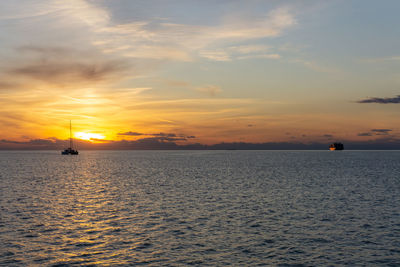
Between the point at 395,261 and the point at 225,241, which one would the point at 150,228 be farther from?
the point at 395,261

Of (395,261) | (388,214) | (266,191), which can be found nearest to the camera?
(395,261)

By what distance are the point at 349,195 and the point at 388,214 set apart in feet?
56.4

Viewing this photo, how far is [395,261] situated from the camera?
23609mm

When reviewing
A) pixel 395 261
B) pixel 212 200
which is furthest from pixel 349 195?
pixel 395 261

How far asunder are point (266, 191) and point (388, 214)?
23721 mm

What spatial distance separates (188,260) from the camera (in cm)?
2383

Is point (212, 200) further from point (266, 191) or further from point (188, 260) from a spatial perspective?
point (188, 260)


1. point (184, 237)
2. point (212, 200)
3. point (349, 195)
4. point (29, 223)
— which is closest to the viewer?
point (184, 237)

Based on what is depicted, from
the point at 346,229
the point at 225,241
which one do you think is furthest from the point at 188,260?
the point at 346,229

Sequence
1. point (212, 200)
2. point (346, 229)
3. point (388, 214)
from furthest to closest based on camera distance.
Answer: point (212, 200) < point (388, 214) < point (346, 229)

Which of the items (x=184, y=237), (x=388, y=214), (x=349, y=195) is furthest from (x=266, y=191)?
(x=184, y=237)

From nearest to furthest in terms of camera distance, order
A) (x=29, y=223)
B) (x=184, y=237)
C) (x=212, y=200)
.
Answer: (x=184, y=237)
(x=29, y=223)
(x=212, y=200)

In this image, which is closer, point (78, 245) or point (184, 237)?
point (78, 245)

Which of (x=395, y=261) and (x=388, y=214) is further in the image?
(x=388, y=214)
